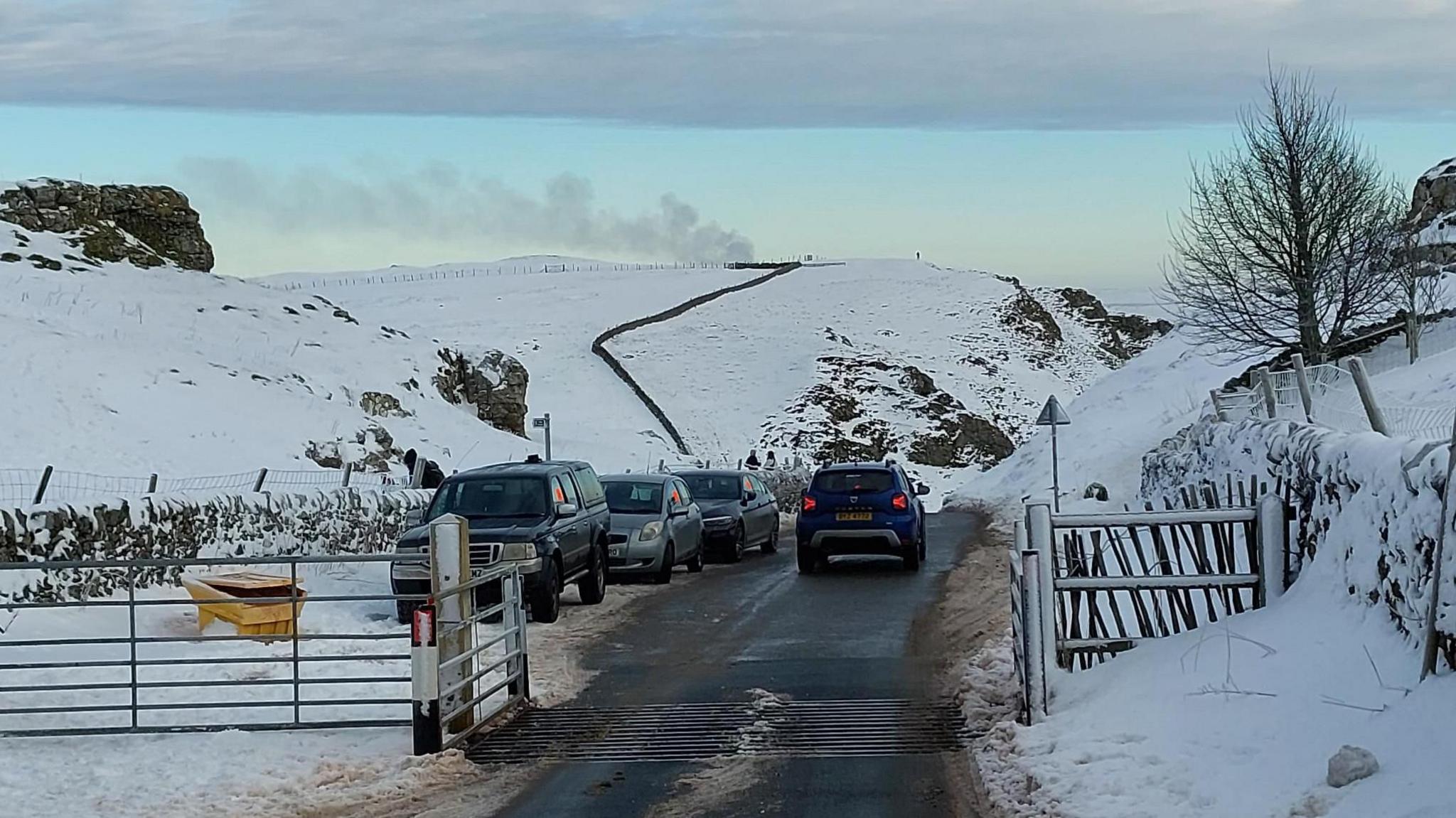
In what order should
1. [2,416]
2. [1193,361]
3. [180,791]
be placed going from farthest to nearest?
[1193,361]
[2,416]
[180,791]

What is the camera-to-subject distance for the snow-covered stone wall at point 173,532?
15852 mm

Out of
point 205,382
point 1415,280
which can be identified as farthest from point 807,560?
point 1415,280

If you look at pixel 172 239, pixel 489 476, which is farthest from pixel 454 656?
pixel 172 239

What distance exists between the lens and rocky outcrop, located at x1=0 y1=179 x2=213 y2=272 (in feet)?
162

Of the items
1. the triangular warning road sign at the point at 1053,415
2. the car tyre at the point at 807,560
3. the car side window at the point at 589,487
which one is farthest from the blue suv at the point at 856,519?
the triangular warning road sign at the point at 1053,415

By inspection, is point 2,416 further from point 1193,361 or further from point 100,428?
point 1193,361

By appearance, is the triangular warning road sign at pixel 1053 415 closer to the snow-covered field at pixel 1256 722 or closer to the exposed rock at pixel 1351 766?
the snow-covered field at pixel 1256 722

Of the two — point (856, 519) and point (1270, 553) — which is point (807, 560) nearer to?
point (856, 519)

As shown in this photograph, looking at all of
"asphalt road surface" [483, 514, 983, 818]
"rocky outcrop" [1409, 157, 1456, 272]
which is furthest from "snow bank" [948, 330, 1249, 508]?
"asphalt road surface" [483, 514, 983, 818]

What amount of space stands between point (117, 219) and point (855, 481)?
36100 millimetres

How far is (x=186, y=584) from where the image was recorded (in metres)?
15.2

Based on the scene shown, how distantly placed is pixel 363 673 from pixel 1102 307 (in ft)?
395

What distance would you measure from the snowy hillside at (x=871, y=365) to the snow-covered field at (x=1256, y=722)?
2283 inches

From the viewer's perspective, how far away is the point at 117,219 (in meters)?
51.8
